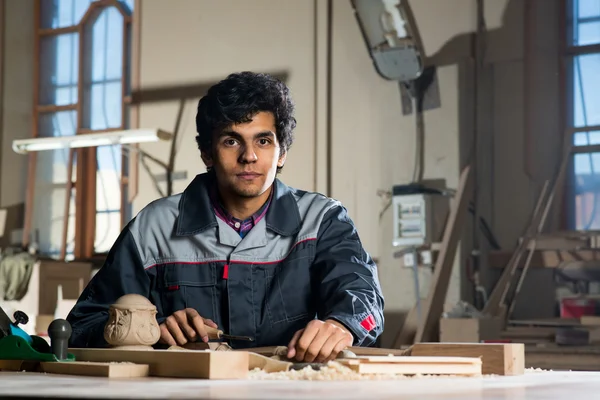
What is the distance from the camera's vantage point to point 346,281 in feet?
6.62

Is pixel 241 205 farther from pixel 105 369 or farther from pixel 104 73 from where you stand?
pixel 104 73

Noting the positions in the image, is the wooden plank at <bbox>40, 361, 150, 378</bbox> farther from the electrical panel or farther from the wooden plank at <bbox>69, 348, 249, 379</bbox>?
the electrical panel

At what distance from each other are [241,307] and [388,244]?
4403mm

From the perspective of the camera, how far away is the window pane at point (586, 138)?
5938mm

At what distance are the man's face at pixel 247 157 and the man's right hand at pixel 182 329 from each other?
456mm

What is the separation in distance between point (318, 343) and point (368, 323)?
34 centimetres

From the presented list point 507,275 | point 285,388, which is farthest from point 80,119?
point 285,388

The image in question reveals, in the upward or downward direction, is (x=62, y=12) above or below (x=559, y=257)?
above

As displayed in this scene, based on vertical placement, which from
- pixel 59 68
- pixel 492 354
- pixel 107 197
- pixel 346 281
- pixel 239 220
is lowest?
pixel 492 354

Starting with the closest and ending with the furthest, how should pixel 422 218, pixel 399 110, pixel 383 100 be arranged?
1. pixel 422 218
2. pixel 399 110
3. pixel 383 100

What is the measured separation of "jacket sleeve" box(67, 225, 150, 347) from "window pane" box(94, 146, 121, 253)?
6.16 m

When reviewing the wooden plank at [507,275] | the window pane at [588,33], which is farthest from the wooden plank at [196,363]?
the window pane at [588,33]

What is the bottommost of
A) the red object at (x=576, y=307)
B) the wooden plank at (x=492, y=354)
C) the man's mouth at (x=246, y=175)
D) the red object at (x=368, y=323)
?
the red object at (x=576, y=307)

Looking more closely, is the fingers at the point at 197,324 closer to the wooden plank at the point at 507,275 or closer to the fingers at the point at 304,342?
the fingers at the point at 304,342
